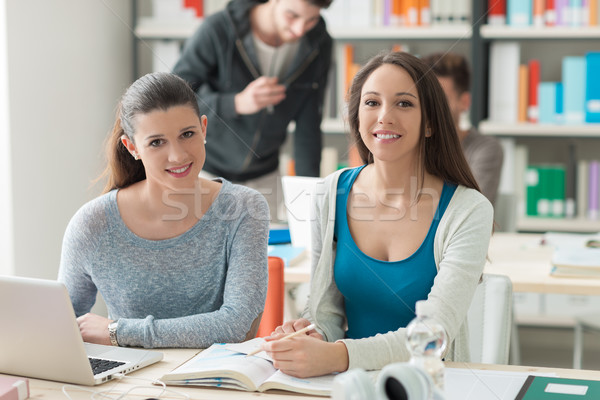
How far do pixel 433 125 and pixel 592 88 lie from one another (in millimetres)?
1981

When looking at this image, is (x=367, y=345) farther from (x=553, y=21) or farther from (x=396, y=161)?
(x=553, y=21)

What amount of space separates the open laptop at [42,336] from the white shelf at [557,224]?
255 cm

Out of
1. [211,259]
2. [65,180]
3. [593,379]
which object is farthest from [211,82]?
[593,379]

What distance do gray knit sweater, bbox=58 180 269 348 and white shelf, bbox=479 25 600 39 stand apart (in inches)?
84.8

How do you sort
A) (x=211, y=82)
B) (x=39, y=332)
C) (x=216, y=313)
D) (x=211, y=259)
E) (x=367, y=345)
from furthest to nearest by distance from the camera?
(x=211, y=82) → (x=211, y=259) → (x=216, y=313) → (x=367, y=345) → (x=39, y=332)

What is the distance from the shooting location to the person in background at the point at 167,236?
1491mm

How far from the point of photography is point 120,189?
1.62 metres

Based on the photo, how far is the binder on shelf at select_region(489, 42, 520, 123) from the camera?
3277 millimetres

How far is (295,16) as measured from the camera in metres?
2.58

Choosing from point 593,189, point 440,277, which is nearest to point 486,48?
point 593,189

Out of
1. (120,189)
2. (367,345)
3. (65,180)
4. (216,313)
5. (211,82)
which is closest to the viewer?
(367,345)

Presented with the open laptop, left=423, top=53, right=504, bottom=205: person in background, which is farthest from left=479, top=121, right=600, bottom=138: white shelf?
the open laptop

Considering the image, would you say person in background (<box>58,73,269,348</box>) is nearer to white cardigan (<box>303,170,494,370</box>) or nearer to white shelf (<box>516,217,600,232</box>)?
white cardigan (<box>303,170,494,370</box>)

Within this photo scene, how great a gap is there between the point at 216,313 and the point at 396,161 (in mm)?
530
